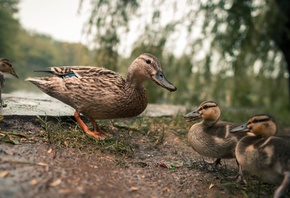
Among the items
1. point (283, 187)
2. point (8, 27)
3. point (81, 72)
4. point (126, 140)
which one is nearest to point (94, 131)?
point (126, 140)

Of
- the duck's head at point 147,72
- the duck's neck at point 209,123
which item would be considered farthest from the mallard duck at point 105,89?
the duck's neck at point 209,123

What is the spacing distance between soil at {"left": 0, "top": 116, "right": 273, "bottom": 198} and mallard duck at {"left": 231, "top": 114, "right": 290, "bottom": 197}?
9.9 inches

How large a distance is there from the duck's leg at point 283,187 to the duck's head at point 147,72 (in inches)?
63.4

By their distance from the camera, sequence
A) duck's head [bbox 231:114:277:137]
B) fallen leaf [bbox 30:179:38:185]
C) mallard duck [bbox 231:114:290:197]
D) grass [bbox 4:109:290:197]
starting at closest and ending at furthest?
fallen leaf [bbox 30:179:38:185] < mallard duck [bbox 231:114:290:197] < duck's head [bbox 231:114:277:137] < grass [bbox 4:109:290:197]

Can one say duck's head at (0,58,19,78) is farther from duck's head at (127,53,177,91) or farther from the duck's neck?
the duck's neck

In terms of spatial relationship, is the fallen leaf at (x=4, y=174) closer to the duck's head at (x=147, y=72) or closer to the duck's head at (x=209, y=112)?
the duck's head at (x=147, y=72)

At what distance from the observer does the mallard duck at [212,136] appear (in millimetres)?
4180

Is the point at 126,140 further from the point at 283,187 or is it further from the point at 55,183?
the point at 283,187

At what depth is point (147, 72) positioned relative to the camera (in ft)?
14.6

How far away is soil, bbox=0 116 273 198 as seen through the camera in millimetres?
2906

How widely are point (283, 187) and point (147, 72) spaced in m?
2.06

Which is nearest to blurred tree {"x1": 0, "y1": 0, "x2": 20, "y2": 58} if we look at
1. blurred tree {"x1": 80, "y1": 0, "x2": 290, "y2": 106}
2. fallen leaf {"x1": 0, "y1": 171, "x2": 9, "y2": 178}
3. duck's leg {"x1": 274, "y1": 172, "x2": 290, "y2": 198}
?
blurred tree {"x1": 80, "y1": 0, "x2": 290, "y2": 106}

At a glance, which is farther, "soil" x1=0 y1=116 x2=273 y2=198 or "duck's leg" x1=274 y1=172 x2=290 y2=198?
"duck's leg" x1=274 y1=172 x2=290 y2=198

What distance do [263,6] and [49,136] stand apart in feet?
25.9
